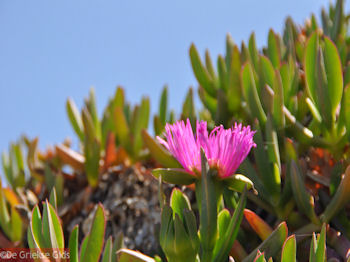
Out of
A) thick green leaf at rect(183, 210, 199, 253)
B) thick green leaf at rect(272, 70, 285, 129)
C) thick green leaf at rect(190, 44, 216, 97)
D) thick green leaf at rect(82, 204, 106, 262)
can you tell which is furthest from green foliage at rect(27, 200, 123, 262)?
thick green leaf at rect(190, 44, 216, 97)

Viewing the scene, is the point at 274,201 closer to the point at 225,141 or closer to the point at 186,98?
the point at 225,141

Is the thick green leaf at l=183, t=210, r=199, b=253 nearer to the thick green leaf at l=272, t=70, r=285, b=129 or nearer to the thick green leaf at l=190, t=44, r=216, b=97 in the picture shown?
the thick green leaf at l=272, t=70, r=285, b=129

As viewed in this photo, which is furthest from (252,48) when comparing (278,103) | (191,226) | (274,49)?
(191,226)

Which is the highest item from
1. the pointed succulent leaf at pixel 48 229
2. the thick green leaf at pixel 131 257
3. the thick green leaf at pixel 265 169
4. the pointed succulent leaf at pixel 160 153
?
the pointed succulent leaf at pixel 160 153

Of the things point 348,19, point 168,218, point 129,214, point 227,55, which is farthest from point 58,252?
point 348,19

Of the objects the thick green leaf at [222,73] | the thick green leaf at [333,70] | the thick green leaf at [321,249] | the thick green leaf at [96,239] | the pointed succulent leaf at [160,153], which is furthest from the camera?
the thick green leaf at [222,73]

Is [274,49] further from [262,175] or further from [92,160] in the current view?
[92,160]

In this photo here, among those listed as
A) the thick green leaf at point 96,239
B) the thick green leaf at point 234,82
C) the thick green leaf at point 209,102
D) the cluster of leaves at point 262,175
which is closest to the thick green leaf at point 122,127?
the cluster of leaves at point 262,175

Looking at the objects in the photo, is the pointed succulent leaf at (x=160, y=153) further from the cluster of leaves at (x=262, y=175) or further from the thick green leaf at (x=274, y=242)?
the thick green leaf at (x=274, y=242)
